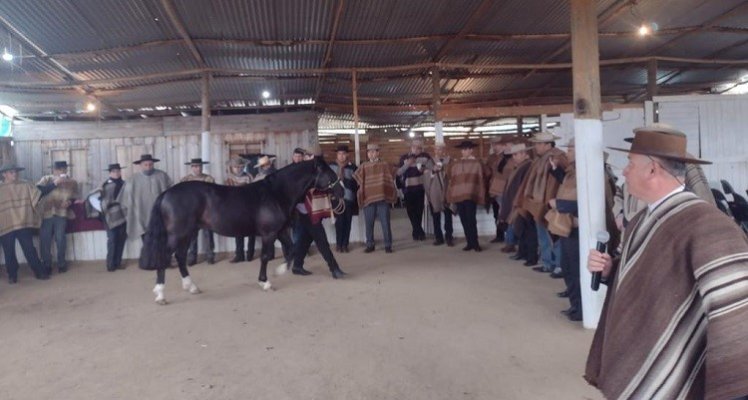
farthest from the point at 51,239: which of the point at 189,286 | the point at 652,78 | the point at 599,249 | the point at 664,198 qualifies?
the point at 652,78

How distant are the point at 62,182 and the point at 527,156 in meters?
6.66

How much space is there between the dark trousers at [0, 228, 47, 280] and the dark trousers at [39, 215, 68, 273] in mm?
381

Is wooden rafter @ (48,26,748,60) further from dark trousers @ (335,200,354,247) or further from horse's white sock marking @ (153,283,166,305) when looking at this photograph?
horse's white sock marking @ (153,283,166,305)

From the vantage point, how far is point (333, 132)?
16.5m

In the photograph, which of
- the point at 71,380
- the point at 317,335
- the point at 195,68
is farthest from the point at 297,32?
the point at 71,380

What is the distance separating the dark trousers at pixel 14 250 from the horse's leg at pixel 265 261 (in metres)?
3.51

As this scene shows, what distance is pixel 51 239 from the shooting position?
7609 mm

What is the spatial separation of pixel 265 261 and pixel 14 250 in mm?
3805

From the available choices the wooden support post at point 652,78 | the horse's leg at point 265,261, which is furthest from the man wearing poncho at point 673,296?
the wooden support post at point 652,78

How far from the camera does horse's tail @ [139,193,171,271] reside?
5.50 m

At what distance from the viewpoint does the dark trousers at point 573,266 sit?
4266 mm

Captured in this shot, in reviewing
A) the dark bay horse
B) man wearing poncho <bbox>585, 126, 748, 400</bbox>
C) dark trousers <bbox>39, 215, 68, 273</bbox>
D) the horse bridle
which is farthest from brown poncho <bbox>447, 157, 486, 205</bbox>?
man wearing poncho <bbox>585, 126, 748, 400</bbox>

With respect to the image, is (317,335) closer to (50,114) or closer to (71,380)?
(71,380)

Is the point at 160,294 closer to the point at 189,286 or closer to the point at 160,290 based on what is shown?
the point at 160,290
